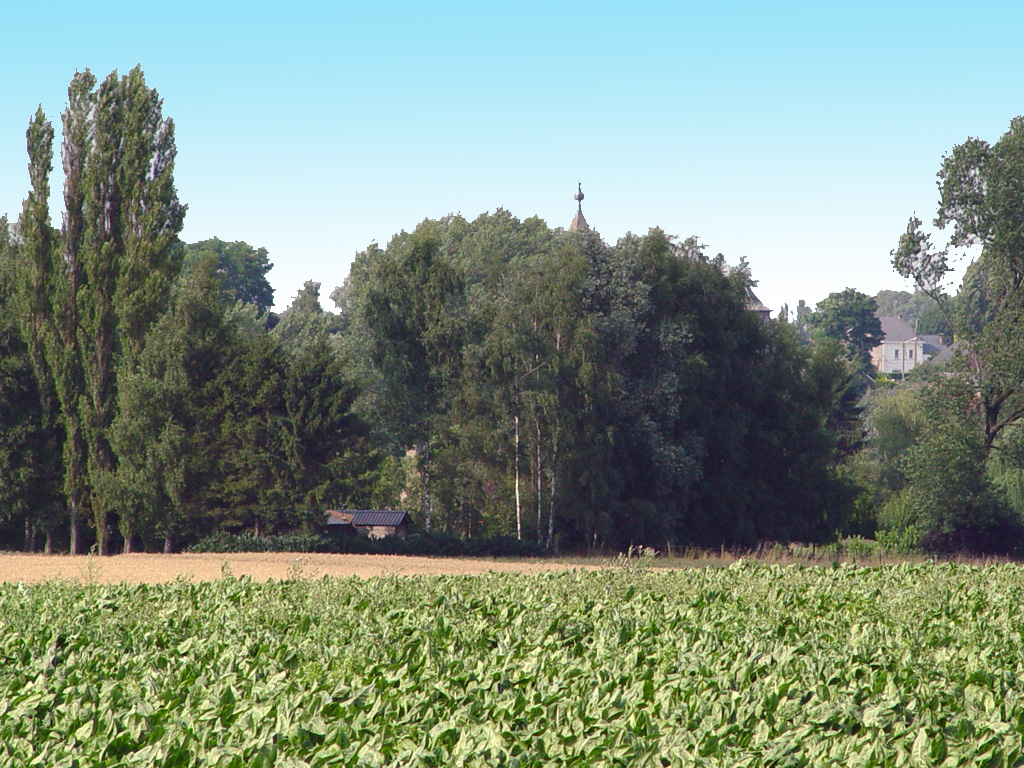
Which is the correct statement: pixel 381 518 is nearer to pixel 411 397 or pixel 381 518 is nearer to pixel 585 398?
pixel 411 397

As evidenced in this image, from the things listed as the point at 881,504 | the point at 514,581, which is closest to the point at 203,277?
the point at 514,581

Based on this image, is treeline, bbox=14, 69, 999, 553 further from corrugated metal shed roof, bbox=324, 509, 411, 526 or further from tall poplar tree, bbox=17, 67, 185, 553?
corrugated metal shed roof, bbox=324, 509, 411, 526

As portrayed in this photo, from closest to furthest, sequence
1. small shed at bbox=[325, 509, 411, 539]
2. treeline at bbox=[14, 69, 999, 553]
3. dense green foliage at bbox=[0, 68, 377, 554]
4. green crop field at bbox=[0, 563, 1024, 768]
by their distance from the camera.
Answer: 1. green crop field at bbox=[0, 563, 1024, 768]
2. dense green foliage at bbox=[0, 68, 377, 554]
3. treeline at bbox=[14, 69, 999, 553]
4. small shed at bbox=[325, 509, 411, 539]

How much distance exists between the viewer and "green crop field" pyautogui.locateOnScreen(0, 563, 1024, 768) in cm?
517

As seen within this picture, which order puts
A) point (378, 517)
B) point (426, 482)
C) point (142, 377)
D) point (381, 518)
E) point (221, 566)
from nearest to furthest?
1. point (221, 566)
2. point (142, 377)
3. point (426, 482)
4. point (381, 518)
5. point (378, 517)

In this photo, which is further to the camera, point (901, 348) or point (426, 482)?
point (901, 348)

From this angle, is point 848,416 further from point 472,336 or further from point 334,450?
point 334,450

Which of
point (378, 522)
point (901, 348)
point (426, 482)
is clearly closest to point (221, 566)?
point (426, 482)

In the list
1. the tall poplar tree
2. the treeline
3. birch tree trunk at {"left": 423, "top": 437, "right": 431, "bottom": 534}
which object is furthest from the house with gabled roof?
the tall poplar tree

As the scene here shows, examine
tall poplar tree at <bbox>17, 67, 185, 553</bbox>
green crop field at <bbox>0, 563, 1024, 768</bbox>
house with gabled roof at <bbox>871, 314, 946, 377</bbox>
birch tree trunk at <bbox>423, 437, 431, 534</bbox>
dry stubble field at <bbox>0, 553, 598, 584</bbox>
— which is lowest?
dry stubble field at <bbox>0, 553, 598, 584</bbox>

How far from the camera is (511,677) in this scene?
21.9ft

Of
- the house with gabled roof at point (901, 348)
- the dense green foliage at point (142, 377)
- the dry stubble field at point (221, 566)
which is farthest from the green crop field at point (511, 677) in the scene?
the house with gabled roof at point (901, 348)

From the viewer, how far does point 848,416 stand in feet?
190

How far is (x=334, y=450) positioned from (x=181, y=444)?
4.56 m
